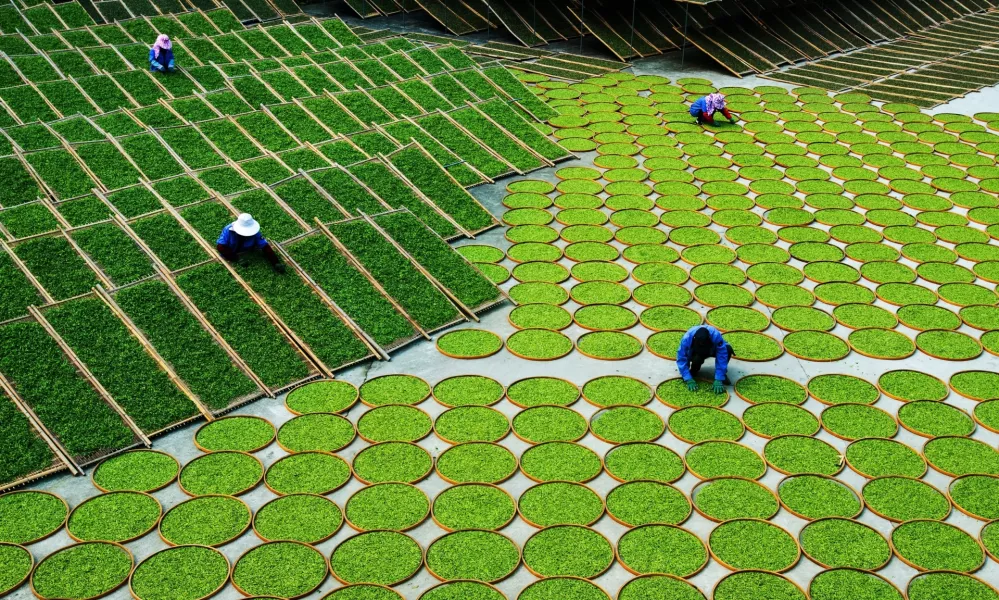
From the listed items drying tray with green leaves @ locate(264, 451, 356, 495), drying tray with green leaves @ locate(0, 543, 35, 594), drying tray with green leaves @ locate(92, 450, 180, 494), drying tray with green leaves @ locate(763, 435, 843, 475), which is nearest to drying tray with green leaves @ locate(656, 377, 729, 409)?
drying tray with green leaves @ locate(763, 435, 843, 475)

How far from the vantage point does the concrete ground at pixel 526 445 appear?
5.89m

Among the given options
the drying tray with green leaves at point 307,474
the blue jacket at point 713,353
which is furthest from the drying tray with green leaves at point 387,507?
the blue jacket at point 713,353

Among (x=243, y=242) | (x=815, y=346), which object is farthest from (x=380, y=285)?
(x=815, y=346)

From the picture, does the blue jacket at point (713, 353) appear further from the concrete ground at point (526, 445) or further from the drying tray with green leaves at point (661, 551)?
the drying tray with green leaves at point (661, 551)

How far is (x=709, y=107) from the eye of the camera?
13.9 m

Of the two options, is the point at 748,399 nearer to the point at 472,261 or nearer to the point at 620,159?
the point at 472,261

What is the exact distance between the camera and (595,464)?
6914 mm

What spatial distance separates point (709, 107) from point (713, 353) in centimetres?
724

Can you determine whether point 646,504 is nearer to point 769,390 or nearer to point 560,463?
point 560,463

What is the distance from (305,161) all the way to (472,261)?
2.57m

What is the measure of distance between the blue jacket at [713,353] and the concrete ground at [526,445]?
0.26 m

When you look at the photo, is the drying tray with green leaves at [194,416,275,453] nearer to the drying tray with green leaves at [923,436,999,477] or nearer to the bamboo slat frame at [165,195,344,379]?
the bamboo slat frame at [165,195,344,379]

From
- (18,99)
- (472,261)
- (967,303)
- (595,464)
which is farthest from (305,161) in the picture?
(967,303)

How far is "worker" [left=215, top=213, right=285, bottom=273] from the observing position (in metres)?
8.46
